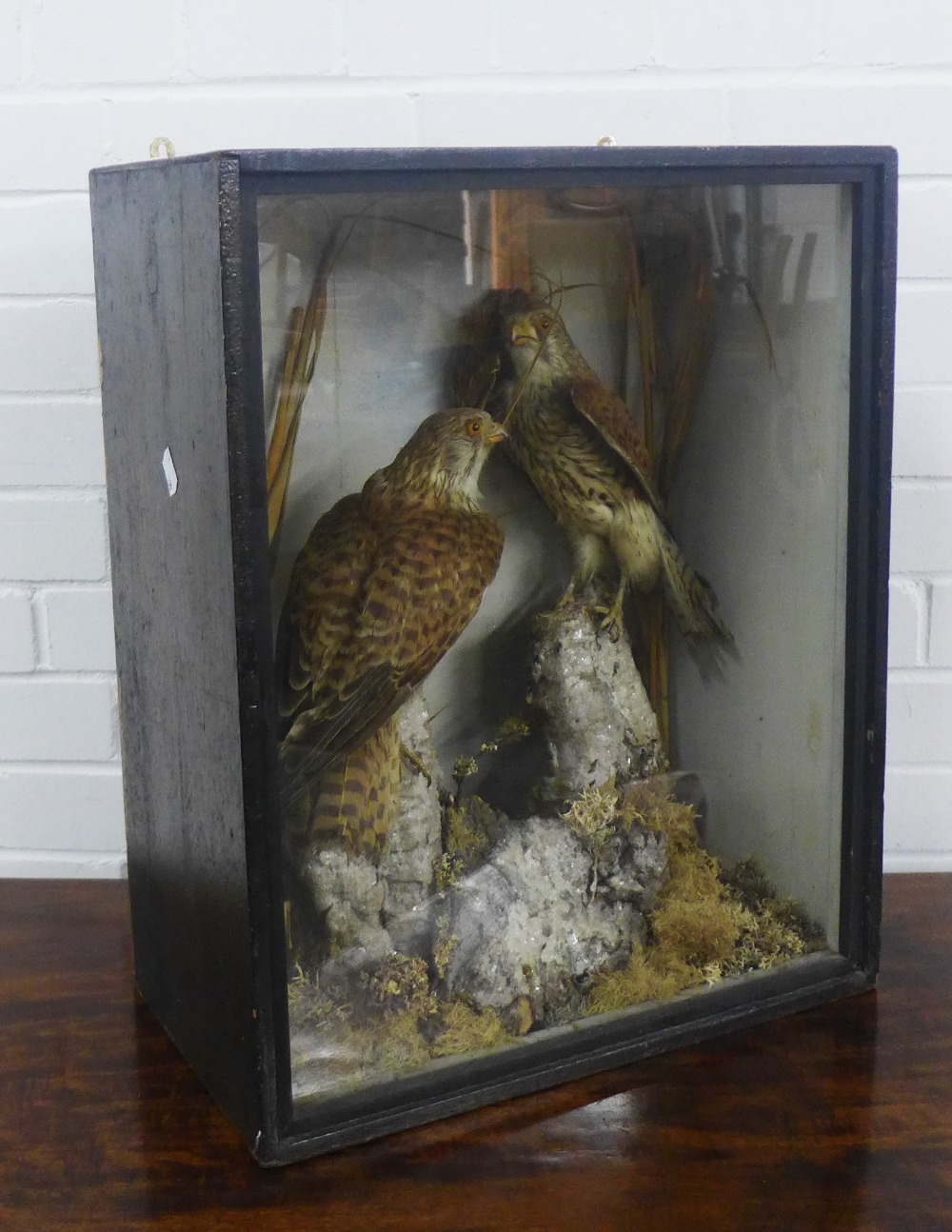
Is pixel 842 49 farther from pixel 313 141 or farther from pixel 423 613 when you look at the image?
pixel 423 613

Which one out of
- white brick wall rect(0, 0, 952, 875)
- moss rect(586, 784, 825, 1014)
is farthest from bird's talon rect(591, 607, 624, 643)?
white brick wall rect(0, 0, 952, 875)

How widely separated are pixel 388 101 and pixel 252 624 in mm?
601

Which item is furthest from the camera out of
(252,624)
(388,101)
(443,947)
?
(388,101)

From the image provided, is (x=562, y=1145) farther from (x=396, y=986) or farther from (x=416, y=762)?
(x=416, y=762)

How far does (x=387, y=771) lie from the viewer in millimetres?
831

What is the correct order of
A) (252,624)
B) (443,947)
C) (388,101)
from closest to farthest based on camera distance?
(252,624) → (443,947) → (388,101)

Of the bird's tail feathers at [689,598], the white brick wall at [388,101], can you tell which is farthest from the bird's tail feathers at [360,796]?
the white brick wall at [388,101]

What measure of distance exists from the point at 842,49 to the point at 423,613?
683mm

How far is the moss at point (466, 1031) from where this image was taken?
0.85 metres

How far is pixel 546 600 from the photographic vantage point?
34.6 inches

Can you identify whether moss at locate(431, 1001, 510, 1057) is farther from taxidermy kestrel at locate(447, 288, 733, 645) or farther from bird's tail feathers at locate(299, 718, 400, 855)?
taxidermy kestrel at locate(447, 288, 733, 645)

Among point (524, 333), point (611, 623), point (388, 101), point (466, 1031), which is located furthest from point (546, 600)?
point (388, 101)

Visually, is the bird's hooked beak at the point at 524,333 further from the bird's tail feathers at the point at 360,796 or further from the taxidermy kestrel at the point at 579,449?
the bird's tail feathers at the point at 360,796

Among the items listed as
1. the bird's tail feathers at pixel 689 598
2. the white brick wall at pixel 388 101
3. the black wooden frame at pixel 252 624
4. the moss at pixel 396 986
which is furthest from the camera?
the white brick wall at pixel 388 101
